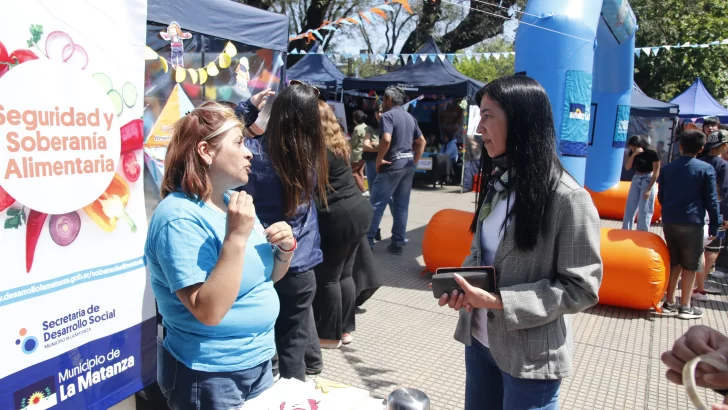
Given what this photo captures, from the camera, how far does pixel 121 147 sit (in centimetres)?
219

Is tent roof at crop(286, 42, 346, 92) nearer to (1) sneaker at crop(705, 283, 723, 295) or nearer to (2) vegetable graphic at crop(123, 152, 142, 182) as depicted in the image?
(1) sneaker at crop(705, 283, 723, 295)

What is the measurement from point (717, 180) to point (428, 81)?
8.21 m

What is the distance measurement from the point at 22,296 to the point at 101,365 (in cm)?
56

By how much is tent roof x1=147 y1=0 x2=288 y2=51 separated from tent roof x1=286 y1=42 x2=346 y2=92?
1059 centimetres

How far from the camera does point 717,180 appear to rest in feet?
17.6

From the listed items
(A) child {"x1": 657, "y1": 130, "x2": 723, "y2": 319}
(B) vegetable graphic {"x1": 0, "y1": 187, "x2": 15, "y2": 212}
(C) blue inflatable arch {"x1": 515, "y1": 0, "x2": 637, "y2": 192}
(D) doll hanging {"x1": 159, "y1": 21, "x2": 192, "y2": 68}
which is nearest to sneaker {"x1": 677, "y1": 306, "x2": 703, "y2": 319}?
(A) child {"x1": 657, "y1": 130, "x2": 723, "y2": 319}

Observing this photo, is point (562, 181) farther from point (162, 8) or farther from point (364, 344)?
point (364, 344)

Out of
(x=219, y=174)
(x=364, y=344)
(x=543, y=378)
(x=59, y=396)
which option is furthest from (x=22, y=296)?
(x=364, y=344)

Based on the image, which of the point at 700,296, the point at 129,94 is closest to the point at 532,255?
the point at 129,94

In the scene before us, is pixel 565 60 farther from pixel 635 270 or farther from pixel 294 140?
pixel 294 140

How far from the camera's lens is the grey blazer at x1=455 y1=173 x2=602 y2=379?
158 centimetres

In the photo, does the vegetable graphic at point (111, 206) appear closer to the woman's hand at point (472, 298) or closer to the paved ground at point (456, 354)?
the woman's hand at point (472, 298)

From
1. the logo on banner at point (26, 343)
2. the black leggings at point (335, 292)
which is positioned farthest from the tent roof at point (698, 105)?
the logo on banner at point (26, 343)

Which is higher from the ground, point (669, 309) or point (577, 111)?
point (577, 111)
